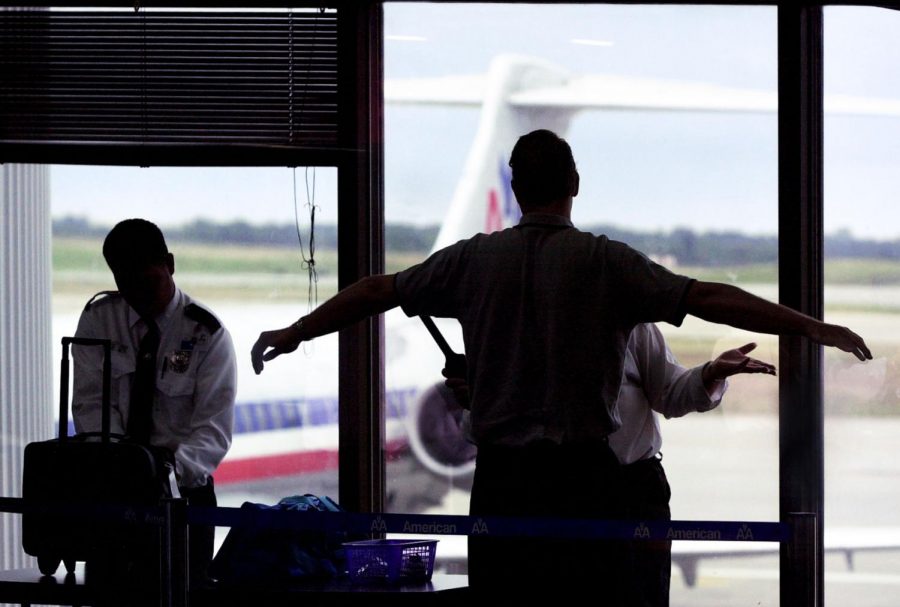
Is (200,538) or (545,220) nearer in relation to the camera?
(545,220)

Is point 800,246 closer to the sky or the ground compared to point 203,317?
closer to the sky

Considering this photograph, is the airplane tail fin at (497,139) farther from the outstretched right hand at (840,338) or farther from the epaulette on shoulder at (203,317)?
the outstretched right hand at (840,338)

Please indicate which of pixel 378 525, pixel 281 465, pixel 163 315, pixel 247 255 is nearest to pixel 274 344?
pixel 378 525

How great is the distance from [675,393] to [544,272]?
3.04ft

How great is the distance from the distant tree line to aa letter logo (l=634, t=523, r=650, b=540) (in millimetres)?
1577

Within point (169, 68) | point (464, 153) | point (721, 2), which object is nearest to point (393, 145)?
point (464, 153)

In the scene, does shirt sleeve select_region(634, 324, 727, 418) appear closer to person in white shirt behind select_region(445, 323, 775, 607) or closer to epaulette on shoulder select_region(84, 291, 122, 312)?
person in white shirt behind select_region(445, 323, 775, 607)

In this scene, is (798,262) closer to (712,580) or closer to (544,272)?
(712,580)

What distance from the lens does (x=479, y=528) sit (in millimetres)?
2775

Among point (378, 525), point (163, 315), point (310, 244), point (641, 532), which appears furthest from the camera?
point (310, 244)

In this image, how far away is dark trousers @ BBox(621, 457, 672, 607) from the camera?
136 inches

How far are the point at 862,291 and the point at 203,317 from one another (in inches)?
92.8

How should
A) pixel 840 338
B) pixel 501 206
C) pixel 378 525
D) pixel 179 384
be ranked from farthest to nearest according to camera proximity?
pixel 501 206 → pixel 179 384 → pixel 378 525 → pixel 840 338

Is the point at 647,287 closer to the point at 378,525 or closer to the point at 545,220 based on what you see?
the point at 545,220
